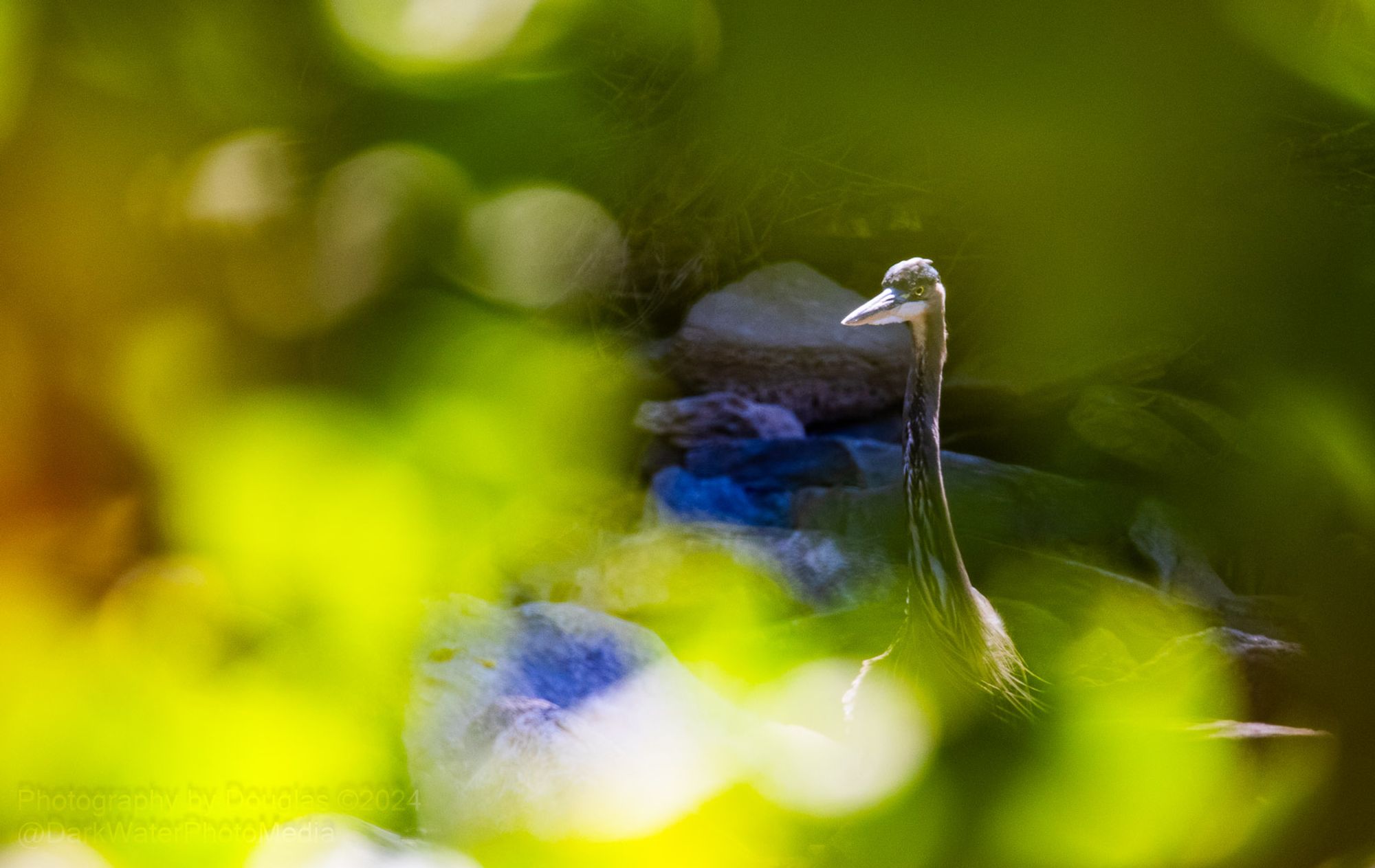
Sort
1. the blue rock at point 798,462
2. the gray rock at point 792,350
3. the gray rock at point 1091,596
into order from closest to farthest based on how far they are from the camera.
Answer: the gray rock at point 1091,596
the blue rock at point 798,462
the gray rock at point 792,350

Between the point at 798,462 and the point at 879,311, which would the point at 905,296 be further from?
the point at 798,462

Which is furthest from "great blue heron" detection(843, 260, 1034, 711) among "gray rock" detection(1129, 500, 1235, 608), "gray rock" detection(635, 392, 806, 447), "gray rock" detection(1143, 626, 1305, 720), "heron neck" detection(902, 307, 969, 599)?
"gray rock" detection(635, 392, 806, 447)

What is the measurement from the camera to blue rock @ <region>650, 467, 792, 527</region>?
1818mm

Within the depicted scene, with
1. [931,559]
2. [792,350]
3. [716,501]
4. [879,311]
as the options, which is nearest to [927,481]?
[931,559]

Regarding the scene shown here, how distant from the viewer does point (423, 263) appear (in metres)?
1.51

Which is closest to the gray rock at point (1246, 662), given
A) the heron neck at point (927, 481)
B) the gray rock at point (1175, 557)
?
the gray rock at point (1175, 557)

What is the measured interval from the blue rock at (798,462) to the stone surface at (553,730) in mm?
595

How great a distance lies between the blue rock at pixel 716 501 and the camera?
1818mm

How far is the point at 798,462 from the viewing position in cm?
194

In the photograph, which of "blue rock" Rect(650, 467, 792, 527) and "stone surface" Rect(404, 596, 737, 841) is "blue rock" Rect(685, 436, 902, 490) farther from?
"stone surface" Rect(404, 596, 737, 841)

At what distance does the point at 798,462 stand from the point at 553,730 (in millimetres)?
898

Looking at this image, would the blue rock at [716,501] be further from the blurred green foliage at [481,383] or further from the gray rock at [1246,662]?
the gray rock at [1246,662]

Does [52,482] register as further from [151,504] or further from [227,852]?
[227,852]

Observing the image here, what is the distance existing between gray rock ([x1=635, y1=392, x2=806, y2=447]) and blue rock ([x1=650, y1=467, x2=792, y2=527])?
0.51ft
